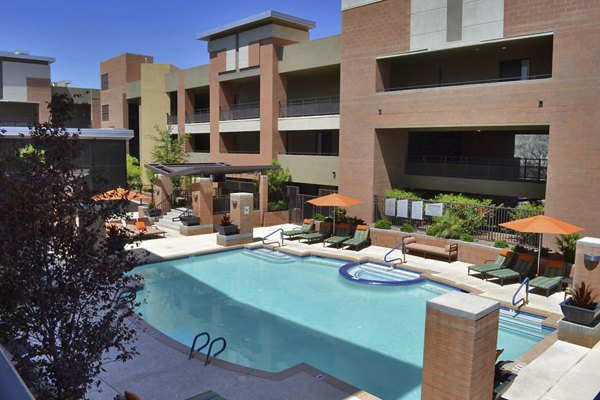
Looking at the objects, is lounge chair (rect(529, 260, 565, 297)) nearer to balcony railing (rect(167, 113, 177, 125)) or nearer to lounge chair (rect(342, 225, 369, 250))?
lounge chair (rect(342, 225, 369, 250))

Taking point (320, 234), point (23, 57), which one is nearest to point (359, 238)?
point (320, 234)

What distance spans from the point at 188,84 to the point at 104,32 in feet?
45.8

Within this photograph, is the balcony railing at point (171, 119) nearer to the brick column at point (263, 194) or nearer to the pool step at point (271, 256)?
the brick column at point (263, 194)

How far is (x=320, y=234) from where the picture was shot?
25.6 metres

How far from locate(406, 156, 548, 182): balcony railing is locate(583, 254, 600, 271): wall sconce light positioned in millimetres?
11109

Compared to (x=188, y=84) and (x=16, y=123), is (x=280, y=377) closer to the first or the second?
(x=188, y=84)

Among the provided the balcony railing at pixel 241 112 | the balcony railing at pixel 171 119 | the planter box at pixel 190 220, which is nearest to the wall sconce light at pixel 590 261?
the planter box at pixel 190 220

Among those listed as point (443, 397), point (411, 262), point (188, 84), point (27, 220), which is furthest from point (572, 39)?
point (188, 84)

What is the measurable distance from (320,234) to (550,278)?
36.9ft

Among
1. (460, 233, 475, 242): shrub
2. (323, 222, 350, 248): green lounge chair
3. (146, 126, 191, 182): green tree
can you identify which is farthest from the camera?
(146, 126, 191, 182): green tree

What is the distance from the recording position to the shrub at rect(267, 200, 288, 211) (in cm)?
3150

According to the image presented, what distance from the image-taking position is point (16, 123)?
50.3 metres

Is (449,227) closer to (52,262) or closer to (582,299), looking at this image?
(582,299)

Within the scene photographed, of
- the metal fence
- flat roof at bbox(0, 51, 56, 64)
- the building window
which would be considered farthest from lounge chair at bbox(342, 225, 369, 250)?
flat roof at bbox(0, 51, 56, 64)
